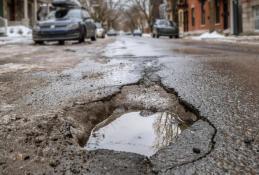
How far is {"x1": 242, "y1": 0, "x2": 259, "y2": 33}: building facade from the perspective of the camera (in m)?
24.8

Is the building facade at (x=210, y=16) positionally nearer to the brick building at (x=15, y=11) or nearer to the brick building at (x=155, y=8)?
the brick building at (x=15, y=11)

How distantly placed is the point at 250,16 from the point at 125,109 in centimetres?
2346

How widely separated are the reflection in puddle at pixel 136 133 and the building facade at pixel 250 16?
22482 millimetres

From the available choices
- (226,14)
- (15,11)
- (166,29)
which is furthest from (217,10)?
(15,11)

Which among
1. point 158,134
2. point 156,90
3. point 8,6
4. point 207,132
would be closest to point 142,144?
point 158,134

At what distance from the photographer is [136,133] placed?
114 inches

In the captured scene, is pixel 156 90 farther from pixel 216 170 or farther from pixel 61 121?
pixel 216 170

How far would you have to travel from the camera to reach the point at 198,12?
38.4 metres

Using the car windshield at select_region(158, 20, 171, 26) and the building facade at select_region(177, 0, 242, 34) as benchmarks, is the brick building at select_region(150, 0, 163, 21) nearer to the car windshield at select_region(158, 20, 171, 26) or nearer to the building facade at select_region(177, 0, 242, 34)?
the building facade at select_region(177, 0, 242, 34)

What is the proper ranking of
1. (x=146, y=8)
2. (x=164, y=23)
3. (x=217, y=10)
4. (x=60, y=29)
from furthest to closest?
1. (x=146, y=8)
2. (x=217, y=10)
3. (x=164, y=23)
4. (x=60, y=29)

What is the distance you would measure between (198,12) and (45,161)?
37626mm

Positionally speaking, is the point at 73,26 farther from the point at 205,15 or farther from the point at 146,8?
the point at 146,8

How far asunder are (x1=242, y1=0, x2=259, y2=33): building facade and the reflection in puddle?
885 inches

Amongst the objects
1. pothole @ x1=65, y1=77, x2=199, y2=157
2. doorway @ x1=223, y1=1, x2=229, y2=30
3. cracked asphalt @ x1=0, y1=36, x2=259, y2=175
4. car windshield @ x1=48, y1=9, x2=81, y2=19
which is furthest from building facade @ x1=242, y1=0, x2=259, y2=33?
pothole @ x1=65, y1=77, x2=199, y2=157
